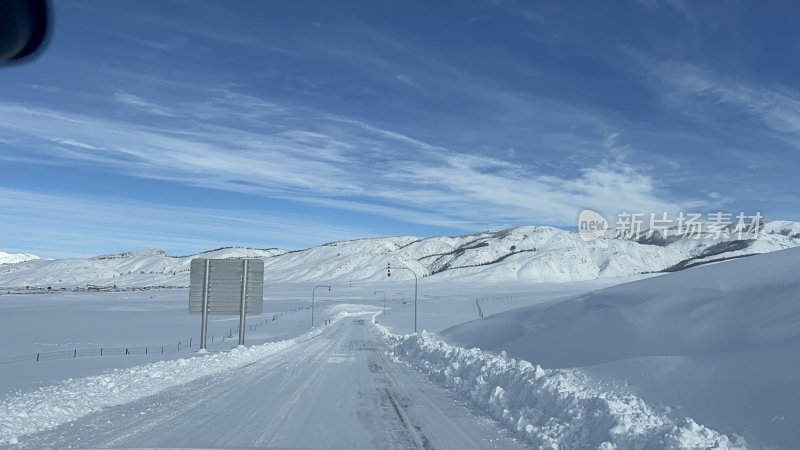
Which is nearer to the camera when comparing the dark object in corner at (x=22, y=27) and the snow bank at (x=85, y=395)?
the dark object in corner at (x=22, y=27)

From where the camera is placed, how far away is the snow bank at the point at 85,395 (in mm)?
10258

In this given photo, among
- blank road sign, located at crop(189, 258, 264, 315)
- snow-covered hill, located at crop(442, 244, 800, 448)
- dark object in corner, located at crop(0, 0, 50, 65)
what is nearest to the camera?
dark object in corner, located at crop(0, 0, 50, 65)

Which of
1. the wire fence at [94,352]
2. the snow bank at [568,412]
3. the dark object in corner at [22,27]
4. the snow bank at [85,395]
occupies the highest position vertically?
the dark object in corner at [22,27]

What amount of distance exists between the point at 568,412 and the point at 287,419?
507cm

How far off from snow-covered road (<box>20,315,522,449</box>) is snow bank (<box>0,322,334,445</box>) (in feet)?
1.24

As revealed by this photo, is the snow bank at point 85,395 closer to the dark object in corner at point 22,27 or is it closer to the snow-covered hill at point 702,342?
the dark object in corner at point 22,27

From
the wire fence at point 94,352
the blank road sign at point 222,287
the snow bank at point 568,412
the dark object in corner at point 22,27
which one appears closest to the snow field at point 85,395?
the dark object in corner at point 22,27

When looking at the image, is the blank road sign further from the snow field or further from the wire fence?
the snow field

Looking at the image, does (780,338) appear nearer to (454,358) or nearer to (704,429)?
(704,429)

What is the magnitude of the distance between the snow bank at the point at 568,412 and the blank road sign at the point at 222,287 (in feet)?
66.0

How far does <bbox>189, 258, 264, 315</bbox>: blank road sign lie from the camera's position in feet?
111

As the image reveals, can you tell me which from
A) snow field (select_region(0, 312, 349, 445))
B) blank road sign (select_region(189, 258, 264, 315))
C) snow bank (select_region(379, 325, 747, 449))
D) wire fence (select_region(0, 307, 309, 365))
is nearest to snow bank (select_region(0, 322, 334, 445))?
snow field (select_region(0, 312, 349, 445))

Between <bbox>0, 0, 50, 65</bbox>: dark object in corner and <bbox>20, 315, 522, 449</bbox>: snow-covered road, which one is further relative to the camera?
<bbox>20, 315, 522, 449</bbox>: snow-covered road

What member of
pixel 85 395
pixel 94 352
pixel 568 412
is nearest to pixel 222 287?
pixel 94 352
